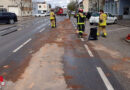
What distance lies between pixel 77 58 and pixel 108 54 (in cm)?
163

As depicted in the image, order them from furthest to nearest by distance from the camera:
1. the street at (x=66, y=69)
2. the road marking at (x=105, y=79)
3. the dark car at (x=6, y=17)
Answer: the dark car at (x=6, y=17), the street at (x=66, y=69), the road marking at (x=105, y=79)

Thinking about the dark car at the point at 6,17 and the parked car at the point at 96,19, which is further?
the dark car at the point at 6,17

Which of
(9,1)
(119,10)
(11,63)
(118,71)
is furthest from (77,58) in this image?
(9,1)

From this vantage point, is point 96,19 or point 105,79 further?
point 96,19

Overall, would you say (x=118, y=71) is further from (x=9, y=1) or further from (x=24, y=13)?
(x=24, y=13)

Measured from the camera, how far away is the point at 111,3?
137 feet

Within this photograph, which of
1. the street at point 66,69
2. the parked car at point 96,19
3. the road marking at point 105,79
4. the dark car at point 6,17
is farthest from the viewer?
the dark car at point 6,17

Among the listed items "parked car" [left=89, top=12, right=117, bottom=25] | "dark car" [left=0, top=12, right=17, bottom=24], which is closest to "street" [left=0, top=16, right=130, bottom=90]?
"parked car" [left=89, top=12, right=117, bottom=25]

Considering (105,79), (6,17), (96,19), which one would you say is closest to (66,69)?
(105,79)

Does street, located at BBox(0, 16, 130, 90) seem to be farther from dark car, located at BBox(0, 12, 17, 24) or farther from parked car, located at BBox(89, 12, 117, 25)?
dark car, located at BBox(0, 12, 17, 24)

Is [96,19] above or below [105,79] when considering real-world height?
above

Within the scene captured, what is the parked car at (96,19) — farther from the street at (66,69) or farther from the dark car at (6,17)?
the street at (66,69)

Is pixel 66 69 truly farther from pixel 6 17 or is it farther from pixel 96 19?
pixel 6 17

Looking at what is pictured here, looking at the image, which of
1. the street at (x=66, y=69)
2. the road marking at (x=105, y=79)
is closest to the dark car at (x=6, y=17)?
the street at (x=66, y=69)
